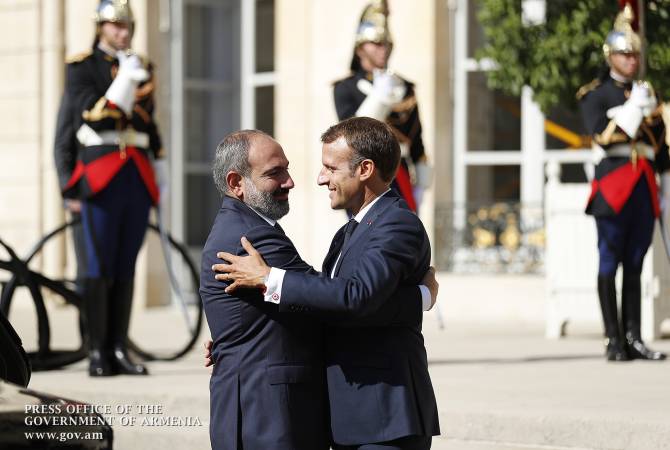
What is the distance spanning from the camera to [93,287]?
785 cm

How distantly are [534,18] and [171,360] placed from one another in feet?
10.4

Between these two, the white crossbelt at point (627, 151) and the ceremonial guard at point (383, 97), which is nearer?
the ceremonial guard at point (383, 97)

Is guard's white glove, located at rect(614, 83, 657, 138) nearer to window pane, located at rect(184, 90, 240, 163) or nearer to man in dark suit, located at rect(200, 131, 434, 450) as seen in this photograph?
man in dark suit, located at rect(200, 131, 434, 450)

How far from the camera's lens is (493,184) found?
12.4 meters

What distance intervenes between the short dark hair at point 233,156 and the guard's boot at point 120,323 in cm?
386

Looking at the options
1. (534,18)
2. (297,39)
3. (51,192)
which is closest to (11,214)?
(51,192)

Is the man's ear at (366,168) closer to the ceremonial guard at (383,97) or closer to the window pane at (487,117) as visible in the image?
the ceremonial guard at (383,97)

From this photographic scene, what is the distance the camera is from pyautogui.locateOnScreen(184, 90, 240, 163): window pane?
1431 centimetres

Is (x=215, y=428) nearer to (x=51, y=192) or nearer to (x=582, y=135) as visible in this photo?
(x=582, y=135)

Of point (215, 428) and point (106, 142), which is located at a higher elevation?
point (106, 142)

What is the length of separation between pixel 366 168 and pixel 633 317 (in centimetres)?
472

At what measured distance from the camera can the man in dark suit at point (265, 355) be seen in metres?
3.91

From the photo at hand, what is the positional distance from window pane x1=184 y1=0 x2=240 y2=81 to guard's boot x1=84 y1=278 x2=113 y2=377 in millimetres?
6677

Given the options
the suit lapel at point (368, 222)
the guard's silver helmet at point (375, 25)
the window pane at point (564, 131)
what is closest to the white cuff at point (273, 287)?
the suit lapel at point (368, 222)
